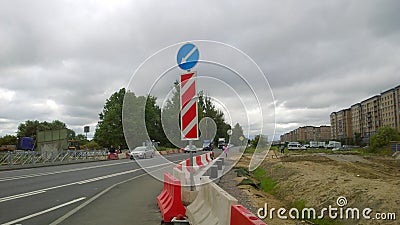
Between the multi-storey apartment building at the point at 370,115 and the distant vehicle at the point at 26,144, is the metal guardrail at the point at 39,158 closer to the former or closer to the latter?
the distant vehicle at the point at 26,144

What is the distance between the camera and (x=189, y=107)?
25.5 feet

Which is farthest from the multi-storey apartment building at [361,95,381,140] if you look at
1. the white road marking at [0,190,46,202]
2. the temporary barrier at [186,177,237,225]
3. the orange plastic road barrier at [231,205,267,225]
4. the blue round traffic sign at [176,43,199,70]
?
the orange plastic road barrier at [231,205,267,225]

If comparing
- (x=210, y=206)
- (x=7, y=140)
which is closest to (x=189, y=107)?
(x=210, y=206)

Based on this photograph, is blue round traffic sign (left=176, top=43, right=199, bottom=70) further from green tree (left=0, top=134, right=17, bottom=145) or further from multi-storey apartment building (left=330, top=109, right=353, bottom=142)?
multi-storey apartment building (left=330, top=109, right=353, bottom=142)

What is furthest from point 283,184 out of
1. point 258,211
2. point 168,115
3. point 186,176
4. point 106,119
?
point 106,119

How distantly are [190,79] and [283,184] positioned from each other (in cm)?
1092

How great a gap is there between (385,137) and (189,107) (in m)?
55.9

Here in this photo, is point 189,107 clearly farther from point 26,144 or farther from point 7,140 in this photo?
point 7,140

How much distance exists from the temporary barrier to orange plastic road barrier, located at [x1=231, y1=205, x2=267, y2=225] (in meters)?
0.33

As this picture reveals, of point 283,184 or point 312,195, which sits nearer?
point 312,195

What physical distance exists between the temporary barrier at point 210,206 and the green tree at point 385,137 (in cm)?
5432

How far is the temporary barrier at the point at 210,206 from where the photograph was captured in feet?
18.4

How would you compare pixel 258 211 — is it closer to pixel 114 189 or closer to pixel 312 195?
pixel 312 195

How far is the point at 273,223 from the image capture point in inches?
368
